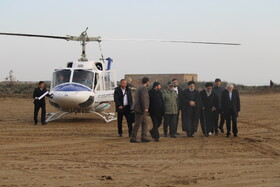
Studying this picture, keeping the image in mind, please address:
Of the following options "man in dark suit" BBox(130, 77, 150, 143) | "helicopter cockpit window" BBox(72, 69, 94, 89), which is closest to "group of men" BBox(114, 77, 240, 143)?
"man in dark suit" BBox(130, 77, 150, 143)

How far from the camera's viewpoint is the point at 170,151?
1107 centimetres

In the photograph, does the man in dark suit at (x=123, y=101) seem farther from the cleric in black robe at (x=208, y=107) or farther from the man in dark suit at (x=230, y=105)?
the man in dark suit at (x=230, y=105)

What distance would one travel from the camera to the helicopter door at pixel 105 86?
59.4 feet

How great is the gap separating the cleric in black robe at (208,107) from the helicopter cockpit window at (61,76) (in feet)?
19.1

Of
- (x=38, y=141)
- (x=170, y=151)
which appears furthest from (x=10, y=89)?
(x=170, y=151)

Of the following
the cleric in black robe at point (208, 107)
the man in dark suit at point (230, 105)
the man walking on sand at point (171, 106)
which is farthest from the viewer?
the cleric in black robe at point (208, 107)

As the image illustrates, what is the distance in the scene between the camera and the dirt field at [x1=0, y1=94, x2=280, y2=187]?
7820 mm

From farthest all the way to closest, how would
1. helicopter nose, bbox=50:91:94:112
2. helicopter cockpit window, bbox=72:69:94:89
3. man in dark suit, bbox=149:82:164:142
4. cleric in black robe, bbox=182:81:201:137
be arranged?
1. helicopter cockpit window, bbox=72:69:94:89
2. helicopter nose, bbox=50:91:94:112
3. cleric in black robe, bbox=182:81:201:137
4. man in dark suit, bbox=149:82:164:142

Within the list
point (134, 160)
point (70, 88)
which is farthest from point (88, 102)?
point (134, 160)

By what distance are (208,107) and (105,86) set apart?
18.7ft

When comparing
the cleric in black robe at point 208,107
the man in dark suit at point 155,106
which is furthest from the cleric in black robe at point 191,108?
the man in dark suit at point 155,106

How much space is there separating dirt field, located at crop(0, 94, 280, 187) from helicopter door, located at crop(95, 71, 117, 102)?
2.85 m

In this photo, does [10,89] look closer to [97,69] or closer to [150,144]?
[97,69]

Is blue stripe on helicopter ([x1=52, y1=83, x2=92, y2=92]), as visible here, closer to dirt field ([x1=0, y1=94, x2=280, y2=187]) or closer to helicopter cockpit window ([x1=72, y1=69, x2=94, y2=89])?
helicopter cockpit window ([x1=72, y1=69, x2=94, y2=89])
